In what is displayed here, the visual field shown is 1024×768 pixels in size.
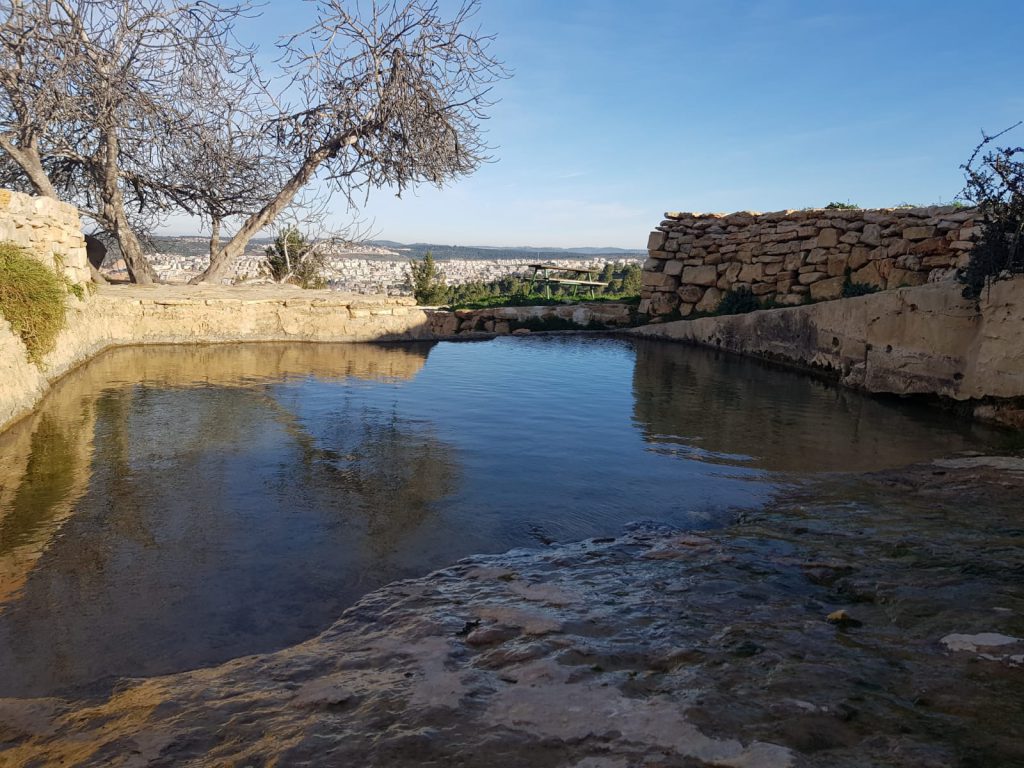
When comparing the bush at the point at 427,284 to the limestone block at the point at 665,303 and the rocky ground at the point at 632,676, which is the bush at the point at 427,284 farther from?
the rocky ground at the point at 632,676

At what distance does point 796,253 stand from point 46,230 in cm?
1208

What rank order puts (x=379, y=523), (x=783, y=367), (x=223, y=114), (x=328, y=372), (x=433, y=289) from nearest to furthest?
1. (x=379, y=523)
2. (x=328, y=372)
3. (x=783, y=367)
4. (x=223, y=114)
5. (x=433, y=289)

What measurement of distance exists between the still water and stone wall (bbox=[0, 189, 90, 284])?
1.35 m

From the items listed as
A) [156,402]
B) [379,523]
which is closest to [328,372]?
[156,402]

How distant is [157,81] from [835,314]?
11.4 m

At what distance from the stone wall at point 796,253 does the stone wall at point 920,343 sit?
2004mm

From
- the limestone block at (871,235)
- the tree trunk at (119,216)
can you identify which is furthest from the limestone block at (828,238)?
the tree trunk at (119,216)

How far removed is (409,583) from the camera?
344cm

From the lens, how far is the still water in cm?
309

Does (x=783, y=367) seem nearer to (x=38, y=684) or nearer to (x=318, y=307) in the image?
(x=318, y=307)

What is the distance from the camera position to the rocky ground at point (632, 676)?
200 cm

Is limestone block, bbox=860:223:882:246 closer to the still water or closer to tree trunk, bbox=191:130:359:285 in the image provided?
the still water

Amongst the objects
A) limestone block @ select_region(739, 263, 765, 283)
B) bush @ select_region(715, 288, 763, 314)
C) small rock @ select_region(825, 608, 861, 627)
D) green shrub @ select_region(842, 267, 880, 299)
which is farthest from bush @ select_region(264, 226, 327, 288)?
small rock @ select_region(825, 608, 861, 627)

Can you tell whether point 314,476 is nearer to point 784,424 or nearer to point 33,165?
point 784,424
